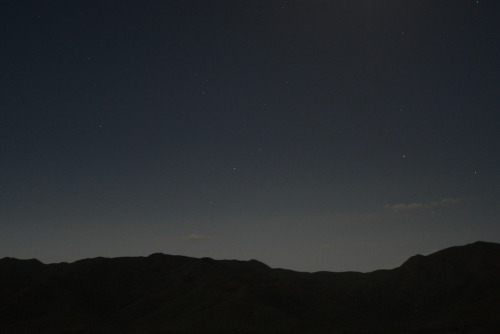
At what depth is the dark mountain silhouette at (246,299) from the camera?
85562 mm

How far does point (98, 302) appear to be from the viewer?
11144cm

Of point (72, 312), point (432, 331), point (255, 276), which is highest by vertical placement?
point (255, 276)

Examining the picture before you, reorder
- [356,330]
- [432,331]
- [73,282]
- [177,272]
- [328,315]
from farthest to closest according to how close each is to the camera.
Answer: [177,272] < [73,282] < [328,315] < [356,330] < [432,331]

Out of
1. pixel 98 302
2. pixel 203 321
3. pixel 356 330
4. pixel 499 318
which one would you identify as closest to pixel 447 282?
pixel 499 318

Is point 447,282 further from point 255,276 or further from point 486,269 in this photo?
point 255,276

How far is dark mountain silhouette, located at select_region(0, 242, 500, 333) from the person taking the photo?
281ft

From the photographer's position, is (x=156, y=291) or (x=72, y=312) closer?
(x=72, y=312)

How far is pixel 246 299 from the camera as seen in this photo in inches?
3807

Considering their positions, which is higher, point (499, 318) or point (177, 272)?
point (177, 272)

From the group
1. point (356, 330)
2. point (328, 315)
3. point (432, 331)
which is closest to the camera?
point (432, 331)

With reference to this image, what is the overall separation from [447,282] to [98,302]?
327 ft

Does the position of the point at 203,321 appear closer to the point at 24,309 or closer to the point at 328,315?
the point at 328,315

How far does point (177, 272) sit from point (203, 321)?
1868 inches

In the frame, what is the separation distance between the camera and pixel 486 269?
12238 centimetres
